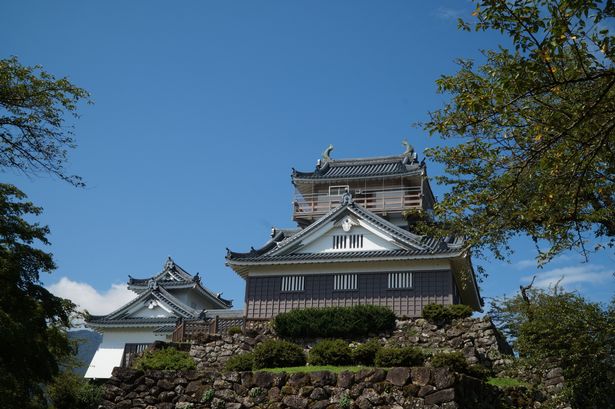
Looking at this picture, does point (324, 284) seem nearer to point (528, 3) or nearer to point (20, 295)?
point (20, 295)

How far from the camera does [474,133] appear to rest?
11.9 meters

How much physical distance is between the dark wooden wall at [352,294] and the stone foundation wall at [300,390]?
30.4 feet

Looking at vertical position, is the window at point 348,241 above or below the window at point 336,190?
below

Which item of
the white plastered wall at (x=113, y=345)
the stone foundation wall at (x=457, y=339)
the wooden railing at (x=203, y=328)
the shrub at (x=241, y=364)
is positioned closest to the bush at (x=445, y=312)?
the stone foundation wall at (x=457, y=339)

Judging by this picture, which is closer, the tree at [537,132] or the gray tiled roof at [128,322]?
the tree at [537,132]

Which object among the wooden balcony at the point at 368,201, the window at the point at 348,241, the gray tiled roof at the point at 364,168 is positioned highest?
the gray tiled roof at the point at 364,168

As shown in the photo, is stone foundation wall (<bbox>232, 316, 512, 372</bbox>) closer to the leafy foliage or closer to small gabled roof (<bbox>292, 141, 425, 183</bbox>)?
the leafy foliage

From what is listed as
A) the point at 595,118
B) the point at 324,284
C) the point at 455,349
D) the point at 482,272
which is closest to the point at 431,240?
the point at 324,284

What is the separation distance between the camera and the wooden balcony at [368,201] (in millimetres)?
35344

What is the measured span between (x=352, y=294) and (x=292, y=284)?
2945 millimetres

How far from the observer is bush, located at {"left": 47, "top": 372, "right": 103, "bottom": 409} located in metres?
22.4

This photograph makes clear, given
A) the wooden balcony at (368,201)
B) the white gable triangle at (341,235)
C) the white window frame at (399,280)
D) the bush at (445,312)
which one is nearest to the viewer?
the bush at (445,312)

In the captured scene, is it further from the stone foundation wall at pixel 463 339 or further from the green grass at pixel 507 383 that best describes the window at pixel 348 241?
the green grass at pixel 507 383

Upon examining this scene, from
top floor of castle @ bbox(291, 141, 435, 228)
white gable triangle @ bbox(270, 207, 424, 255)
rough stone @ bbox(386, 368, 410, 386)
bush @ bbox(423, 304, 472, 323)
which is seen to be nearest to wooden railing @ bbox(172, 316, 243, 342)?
white gable triangle @ bbox(270, 207, 424, 255)
